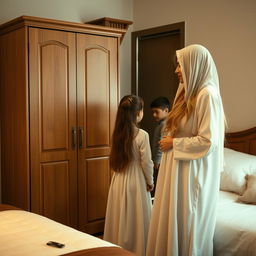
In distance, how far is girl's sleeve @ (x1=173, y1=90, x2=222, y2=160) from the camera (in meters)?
2.37

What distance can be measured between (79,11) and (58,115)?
1411mm

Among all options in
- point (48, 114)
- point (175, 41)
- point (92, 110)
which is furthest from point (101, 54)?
point (175, 41)

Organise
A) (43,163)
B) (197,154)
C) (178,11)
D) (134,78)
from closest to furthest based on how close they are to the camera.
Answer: (197,154) → (43,163) → (178,11) → (134,78)

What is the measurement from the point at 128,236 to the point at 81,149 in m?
0.96

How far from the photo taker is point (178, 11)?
4305mm

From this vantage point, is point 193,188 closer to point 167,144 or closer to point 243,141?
point 167,144


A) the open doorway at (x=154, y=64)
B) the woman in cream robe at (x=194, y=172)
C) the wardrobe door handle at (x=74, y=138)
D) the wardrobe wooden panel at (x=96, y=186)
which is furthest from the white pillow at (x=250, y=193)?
the open doorway at (x=154, y=64)

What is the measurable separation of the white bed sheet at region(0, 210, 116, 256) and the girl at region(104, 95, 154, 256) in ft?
3.50

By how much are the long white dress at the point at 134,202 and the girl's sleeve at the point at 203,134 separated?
0.64 metres

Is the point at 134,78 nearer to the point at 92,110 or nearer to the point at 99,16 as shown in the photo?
Answer: the point at 99,16

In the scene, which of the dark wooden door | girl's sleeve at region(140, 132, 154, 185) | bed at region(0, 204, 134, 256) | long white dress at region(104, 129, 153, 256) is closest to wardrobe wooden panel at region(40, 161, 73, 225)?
long white dress at region(104, 129, 153, 256)

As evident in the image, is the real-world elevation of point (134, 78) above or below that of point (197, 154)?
above

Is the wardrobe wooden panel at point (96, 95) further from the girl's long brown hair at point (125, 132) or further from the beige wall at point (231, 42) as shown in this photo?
the beige wall at point (231, 42)

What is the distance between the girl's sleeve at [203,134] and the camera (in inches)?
93.3
